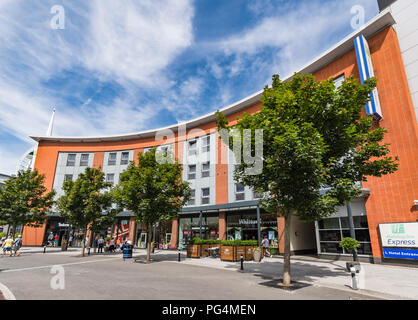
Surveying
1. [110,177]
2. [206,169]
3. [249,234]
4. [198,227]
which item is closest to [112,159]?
[110,177]

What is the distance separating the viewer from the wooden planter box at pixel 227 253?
18.4 meters

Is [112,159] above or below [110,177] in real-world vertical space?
above

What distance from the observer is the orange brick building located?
1638 centimetres

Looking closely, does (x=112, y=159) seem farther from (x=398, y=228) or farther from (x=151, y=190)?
(x=398, y=228)

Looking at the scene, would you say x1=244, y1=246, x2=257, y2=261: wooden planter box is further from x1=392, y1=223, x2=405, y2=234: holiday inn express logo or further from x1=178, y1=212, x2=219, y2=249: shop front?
x1=392, y1=223, x2=405, y2=234: holiday inn express logo

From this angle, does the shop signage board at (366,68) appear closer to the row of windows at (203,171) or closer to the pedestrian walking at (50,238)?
the row of windows at (203,171)

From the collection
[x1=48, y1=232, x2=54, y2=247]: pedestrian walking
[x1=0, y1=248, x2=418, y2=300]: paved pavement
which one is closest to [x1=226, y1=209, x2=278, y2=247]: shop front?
[x1=0, y1=248, x2=418, y2=300]: paved pavement

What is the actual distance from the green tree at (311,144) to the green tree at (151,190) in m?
8.49

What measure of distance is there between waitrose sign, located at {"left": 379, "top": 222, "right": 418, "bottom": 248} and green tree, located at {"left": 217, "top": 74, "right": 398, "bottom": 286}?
6.95 metres

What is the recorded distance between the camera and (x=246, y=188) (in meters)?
25.5

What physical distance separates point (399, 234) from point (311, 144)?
11.7m

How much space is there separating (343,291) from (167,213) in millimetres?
12421

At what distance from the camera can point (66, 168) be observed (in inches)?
1460
